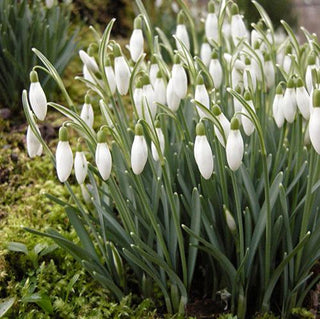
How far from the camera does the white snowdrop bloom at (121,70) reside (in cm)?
174

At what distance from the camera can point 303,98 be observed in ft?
5.17

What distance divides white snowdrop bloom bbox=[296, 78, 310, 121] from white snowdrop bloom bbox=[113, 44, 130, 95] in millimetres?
542

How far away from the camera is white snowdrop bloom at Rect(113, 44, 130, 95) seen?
1.74m

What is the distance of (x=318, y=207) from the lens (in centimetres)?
182

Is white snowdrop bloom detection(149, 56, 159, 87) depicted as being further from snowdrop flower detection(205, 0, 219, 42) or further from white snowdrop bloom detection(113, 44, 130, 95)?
snowdrop flower detection(205, 0, 219, 42)

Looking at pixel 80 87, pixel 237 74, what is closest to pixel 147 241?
pixel 237 74

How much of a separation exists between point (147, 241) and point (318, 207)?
588mm

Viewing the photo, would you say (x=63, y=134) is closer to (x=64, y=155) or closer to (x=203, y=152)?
(x=64, y=155)

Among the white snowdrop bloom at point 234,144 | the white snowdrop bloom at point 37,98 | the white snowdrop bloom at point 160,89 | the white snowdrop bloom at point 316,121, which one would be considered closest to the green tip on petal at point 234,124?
the white snowdrop bloom at point 234,144

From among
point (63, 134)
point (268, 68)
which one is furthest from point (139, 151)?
point (268, 68)

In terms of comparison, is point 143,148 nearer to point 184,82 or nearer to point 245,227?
point 184,82

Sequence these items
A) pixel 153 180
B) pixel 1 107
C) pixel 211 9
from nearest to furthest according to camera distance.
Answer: pixel 153 180
pixel 211 9
pixel 1 107

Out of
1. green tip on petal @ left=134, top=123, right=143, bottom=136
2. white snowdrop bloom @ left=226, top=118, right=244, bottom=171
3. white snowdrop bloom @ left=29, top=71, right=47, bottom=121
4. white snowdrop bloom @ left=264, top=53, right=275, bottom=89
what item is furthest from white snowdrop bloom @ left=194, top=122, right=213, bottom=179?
white snowdrop bloom @ left=264, top=53, right=275, bottom=89

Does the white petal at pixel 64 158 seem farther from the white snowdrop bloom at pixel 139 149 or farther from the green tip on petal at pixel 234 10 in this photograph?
the green tip on petal at pixel 234 10
